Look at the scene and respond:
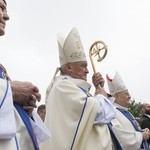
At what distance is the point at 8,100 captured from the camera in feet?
7.40

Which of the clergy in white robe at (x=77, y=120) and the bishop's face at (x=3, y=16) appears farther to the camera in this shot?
the clergy in white robe at (x=77, y=120)

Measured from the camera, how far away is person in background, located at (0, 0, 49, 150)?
2197 mm

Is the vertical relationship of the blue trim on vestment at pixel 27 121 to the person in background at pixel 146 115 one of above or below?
above

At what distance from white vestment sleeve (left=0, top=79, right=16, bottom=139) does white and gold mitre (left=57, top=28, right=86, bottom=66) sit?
9.53 feet

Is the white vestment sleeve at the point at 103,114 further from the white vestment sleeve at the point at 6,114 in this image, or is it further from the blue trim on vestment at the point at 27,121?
the white vestment sleeve at the point at 6,114

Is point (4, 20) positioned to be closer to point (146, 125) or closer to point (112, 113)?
point (112, 113)

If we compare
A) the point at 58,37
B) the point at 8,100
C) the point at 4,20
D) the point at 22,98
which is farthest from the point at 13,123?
the point at 58,37

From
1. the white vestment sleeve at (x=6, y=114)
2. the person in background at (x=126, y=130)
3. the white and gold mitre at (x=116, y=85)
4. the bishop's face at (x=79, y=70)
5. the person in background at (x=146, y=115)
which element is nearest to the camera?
the white vestment sleeve at (x=6, y=114)

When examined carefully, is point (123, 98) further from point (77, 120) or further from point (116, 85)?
point (77, 120)

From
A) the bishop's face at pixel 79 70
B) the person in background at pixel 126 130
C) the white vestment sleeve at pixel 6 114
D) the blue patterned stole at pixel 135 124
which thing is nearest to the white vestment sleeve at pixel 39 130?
the white vestment sleeve at pixel 6 114

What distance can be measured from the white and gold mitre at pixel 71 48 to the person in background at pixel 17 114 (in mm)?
2520

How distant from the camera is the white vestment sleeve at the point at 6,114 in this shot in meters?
2.15

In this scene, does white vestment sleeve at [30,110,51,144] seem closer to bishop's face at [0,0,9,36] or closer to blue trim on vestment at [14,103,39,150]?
blue trim on vestment at [14,103,39,150]

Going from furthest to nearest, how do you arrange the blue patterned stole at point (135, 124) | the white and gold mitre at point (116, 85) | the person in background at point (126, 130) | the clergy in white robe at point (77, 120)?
1. the white and gold mitre at point (116, 85)
2. the blue patterned stole at point (135, 124)
3. the person in background at point (126, 130)
4. the clergy in white robe at point (77, 120)
